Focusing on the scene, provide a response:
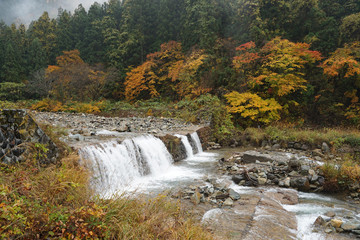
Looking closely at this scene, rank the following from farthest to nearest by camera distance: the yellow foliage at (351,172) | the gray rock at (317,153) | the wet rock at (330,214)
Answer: the gray rock at (317,153) → the yellow foliage at (351,172) → the wet rock at (330,214)

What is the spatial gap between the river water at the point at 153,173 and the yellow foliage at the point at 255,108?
5.53 metres

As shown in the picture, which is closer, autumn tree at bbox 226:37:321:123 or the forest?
autumn tree at bbox 226:37:321:123

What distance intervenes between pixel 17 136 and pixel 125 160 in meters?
3.45

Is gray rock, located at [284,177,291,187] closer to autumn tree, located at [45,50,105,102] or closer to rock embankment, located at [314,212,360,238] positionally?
rock embankment, located at [314,212,360,238]

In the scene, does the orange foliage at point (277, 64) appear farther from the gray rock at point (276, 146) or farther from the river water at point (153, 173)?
the river water at point (153, 173)

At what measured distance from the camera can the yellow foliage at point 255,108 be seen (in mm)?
13953

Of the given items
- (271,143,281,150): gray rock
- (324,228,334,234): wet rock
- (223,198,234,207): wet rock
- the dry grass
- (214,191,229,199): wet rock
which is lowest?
(271,143,281,150): gray rock

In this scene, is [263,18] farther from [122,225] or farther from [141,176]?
[122,225]

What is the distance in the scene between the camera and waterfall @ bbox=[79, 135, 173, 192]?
595cm

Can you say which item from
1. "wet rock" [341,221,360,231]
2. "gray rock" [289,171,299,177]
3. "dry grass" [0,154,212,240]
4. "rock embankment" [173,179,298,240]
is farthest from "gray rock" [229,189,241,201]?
"gray rock" [289,171,299,177]

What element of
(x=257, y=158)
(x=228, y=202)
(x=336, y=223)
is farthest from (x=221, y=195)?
(x=257, y=158)

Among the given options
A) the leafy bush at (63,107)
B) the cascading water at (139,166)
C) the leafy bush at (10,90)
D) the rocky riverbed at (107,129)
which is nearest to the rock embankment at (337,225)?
the cascading water at (139,166)

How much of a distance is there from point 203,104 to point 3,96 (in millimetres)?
24308

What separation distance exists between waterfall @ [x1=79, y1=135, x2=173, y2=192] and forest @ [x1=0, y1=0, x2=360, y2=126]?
24.5 ft
